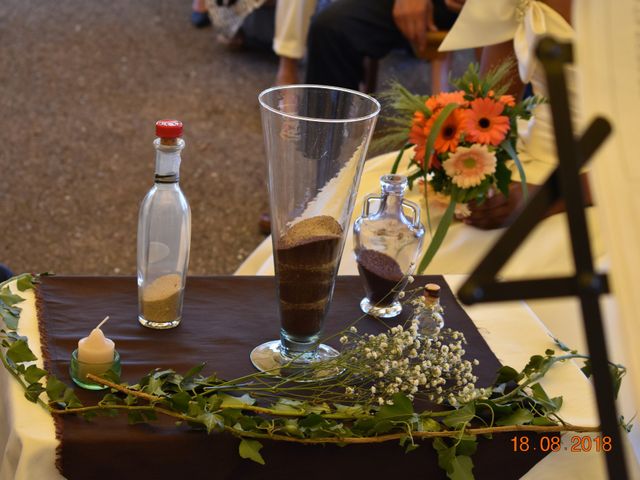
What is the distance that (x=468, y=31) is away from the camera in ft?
7.42

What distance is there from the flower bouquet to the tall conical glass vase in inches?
20.8

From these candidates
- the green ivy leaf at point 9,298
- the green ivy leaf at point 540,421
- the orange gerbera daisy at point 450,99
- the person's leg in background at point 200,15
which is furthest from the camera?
the person's leg in background at point 200,15

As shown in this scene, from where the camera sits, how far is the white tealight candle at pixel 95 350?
101 cm

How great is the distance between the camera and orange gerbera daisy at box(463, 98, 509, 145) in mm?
1690

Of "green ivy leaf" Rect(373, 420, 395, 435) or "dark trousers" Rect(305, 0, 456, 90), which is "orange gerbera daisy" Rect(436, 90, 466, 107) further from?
"dark trousers" Rect(305, 0, 456, 90)

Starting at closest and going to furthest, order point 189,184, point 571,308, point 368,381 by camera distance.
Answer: point 368,381
point 571,308
point 189,184

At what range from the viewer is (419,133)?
1704mm

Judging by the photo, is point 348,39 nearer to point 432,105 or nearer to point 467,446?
point 432,105

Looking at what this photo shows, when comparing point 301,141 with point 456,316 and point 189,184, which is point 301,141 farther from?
point 189,184

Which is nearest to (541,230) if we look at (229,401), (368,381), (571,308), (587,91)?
(571,308)

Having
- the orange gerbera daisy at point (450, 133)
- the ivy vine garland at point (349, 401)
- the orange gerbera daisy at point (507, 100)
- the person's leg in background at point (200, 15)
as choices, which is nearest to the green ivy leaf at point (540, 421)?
the ivy vine garland at point (349, 401)

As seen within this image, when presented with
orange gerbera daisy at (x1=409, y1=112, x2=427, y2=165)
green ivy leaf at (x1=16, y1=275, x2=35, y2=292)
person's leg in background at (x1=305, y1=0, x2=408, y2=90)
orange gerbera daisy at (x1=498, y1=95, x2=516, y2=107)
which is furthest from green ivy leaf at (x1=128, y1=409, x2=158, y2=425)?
person's leg in background at (x1=305, y1=0, x2=408, y2=90)

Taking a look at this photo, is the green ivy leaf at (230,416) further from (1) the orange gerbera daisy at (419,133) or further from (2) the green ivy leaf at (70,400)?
(1) the orange gerbera daisy at (419,133)

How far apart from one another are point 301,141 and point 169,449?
1.20 feet
